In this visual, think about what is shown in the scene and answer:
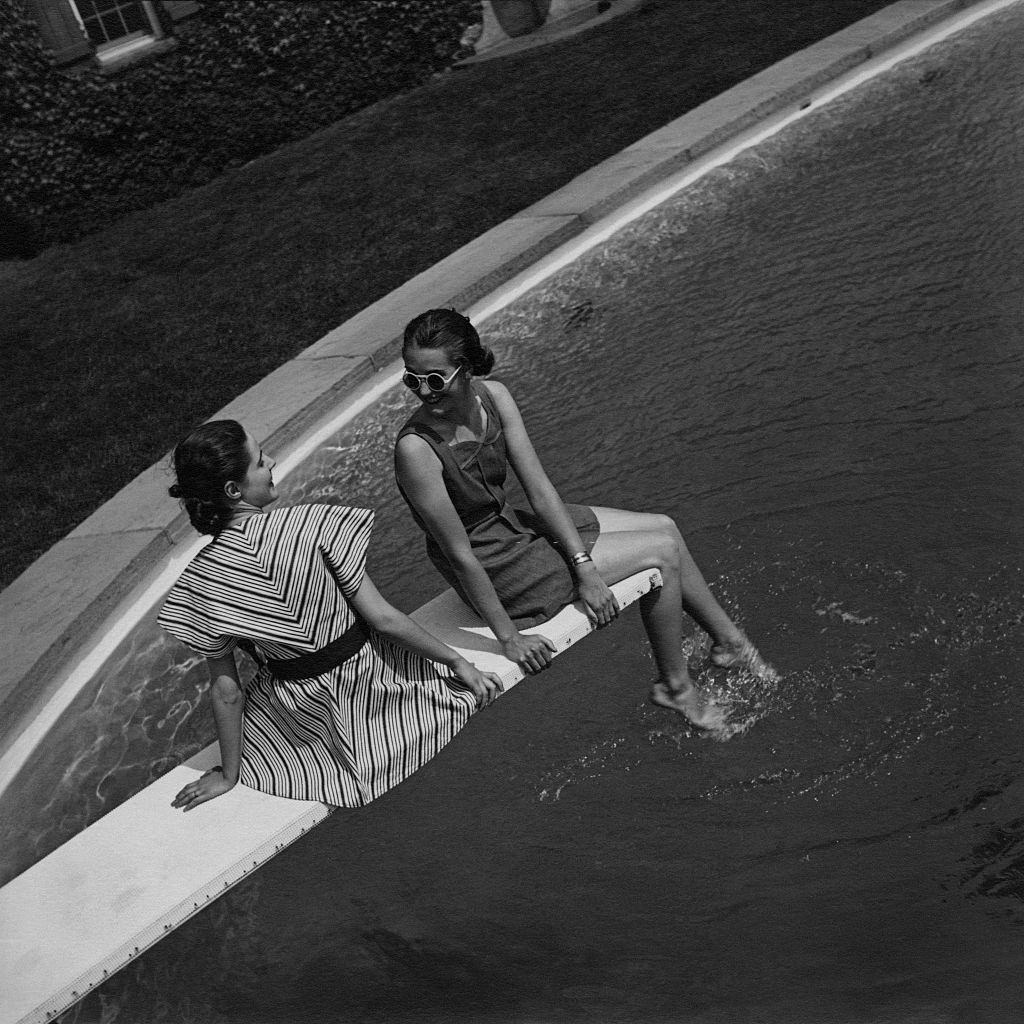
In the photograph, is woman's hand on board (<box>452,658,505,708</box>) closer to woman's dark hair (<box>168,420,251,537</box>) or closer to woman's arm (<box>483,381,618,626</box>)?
woman's arm (<box>483,381,618,626</box>)

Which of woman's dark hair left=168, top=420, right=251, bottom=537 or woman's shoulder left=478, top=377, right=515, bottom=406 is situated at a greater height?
woman's dark hair left=168, top=420, right=251, bottom=537

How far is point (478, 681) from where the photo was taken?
391 centimetres

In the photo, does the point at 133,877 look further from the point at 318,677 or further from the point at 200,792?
the point at 318,677

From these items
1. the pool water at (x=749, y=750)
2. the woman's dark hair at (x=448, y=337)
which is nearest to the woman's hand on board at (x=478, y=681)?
the pool water at (x=749, y=750)

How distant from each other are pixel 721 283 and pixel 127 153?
691 cm

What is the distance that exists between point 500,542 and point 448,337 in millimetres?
715

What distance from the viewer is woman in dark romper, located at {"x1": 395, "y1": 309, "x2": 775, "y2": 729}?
396cm

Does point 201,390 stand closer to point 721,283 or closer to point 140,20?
point 721,283

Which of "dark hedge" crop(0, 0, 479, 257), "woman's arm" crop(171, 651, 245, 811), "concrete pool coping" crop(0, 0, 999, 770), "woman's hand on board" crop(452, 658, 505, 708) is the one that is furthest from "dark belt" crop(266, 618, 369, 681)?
"dark hedge" crop(0, 0, 479, 257)

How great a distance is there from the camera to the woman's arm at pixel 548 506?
4141 millimetres

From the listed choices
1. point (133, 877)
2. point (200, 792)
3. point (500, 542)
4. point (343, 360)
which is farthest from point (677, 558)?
point (343, 360)

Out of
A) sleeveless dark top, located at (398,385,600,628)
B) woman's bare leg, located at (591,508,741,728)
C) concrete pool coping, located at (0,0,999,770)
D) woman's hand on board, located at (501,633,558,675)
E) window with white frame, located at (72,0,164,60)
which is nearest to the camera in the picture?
woman's hand on board, located at (501,633,558,675)

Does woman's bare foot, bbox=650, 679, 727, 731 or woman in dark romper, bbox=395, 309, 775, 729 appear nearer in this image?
woman in dark romper, bbox=395, 309, 775, 729

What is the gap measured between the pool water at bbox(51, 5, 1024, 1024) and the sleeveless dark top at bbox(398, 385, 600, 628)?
1.91ft
